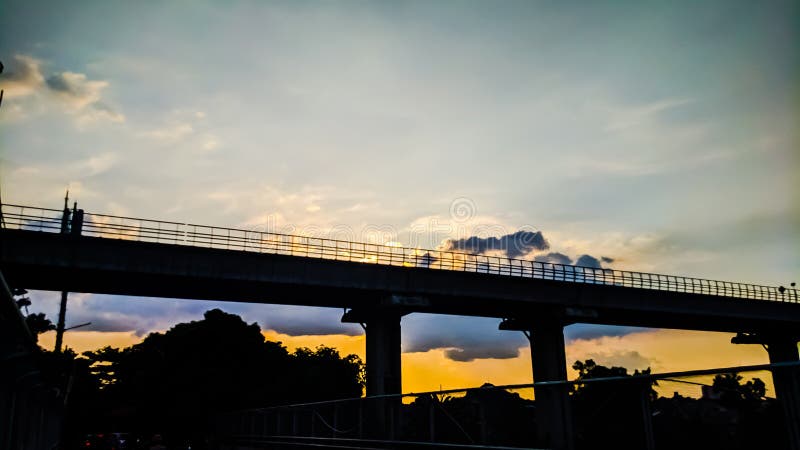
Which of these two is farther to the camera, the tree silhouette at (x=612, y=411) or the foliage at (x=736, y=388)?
the tree silhouette at (x=612, y=411)

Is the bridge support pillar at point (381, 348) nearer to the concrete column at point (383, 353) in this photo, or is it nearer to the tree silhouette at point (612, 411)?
the concrete column at point (383, 353)

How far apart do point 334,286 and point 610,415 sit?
37.0 metres

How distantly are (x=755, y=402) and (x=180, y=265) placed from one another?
38554 mm

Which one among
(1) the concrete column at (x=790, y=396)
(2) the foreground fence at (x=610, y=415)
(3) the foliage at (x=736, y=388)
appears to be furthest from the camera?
(2) the foreground fence at (x=610, y=415)

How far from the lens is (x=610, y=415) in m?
10.8

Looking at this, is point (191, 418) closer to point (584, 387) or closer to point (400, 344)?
point (400, 344)

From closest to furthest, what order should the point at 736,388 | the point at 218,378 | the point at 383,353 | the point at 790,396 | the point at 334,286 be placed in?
the point at 790,396
the point at 736,388
the point at 334,286
the point at 383,353
the point at 218,378

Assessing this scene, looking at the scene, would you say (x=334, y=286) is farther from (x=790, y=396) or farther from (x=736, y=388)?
(x=790, y=396)

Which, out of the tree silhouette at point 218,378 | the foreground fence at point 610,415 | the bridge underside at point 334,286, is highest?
the bridge underside at point 334,286

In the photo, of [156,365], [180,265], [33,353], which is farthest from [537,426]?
[156,365]

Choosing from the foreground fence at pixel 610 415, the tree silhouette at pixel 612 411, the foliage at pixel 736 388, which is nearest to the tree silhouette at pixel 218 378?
the foreground fence at pixel 610 415

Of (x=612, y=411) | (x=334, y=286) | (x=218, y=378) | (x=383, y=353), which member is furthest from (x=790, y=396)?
(x=218, y=378)

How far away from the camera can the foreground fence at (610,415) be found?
8062 mm

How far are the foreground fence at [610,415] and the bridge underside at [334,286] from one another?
2510 cm
